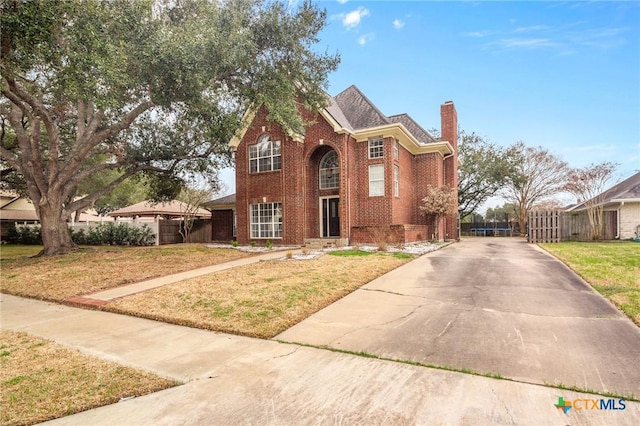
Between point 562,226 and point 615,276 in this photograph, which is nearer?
point 615,276

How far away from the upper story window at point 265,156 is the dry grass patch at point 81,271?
6156mm

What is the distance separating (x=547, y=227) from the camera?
1798cm

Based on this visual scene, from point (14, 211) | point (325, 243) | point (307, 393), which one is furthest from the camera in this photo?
point (14, 211)

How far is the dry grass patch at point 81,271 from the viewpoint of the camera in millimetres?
7719

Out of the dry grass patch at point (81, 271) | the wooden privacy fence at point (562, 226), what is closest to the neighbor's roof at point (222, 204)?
the dry grass patch at point (81, 271)

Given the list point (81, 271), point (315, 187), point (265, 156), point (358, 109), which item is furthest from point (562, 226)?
point (81, 271)

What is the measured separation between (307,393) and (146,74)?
1070cm

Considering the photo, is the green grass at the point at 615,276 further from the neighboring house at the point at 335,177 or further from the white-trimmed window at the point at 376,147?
the white-trimmed window at the point at 376,147

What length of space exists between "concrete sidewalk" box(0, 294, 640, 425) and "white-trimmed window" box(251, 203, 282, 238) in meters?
13.4

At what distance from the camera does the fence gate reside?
58.6ft

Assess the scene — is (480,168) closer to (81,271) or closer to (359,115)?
(359,115)

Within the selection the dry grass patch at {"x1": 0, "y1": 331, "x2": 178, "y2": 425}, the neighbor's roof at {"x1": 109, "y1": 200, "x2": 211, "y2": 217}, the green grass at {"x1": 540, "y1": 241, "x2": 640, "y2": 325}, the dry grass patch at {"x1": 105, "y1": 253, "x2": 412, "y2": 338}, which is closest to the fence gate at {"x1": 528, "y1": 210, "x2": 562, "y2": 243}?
the green grass at {"x1": 540, "y1": 241, "x2": 640, "y2": 325}

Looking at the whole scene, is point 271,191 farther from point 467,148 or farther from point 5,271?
point 467,148

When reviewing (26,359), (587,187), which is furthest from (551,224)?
(26,359)
